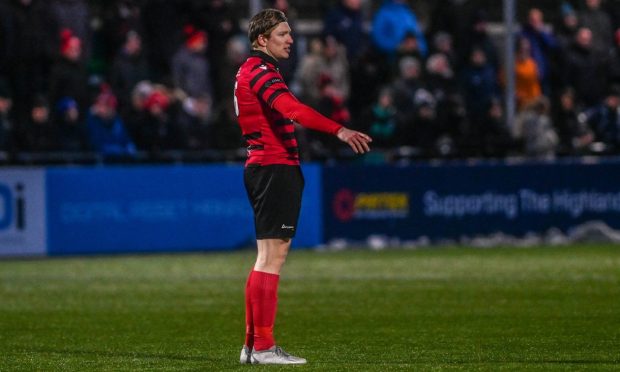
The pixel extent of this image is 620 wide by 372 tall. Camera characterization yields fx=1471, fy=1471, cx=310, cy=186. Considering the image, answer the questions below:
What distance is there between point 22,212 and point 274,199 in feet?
37.7

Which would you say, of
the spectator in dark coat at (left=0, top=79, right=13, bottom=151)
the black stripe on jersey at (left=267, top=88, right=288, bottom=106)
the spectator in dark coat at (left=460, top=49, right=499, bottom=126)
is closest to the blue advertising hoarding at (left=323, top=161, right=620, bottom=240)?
the spectator in dark coat at (left=460, top=49, right=499, bottom=126)

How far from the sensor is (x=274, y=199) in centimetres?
926

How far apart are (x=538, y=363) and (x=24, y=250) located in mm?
12338

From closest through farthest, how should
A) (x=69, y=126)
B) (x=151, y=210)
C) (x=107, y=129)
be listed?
(x=69, y=126) → (x=107, y=129) → (x=151, y=210)

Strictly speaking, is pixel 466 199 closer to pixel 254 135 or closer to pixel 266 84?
pixel 254 135

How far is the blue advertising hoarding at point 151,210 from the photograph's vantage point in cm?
2044

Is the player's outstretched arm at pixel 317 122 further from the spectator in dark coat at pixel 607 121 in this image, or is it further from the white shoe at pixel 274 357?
the spectator in dark coat at pixel 607 121

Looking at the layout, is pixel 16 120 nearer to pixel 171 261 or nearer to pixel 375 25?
pixel 171 261

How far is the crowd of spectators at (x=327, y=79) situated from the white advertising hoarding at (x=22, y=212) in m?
0.38

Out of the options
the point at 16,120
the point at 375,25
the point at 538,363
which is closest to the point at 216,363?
the point at 538,363

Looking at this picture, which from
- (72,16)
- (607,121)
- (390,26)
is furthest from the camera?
(607,121)

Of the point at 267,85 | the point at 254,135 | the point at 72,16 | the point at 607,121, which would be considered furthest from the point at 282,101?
the point at 607,121

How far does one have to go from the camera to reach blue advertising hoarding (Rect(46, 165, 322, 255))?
20.4m

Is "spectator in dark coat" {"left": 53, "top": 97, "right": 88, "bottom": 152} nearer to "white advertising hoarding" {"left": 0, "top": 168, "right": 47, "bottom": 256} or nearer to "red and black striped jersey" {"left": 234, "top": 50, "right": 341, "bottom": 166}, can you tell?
"white advertising hoarding" {"left": 0, "top": 168, "right": 47, "bottom": 256}
